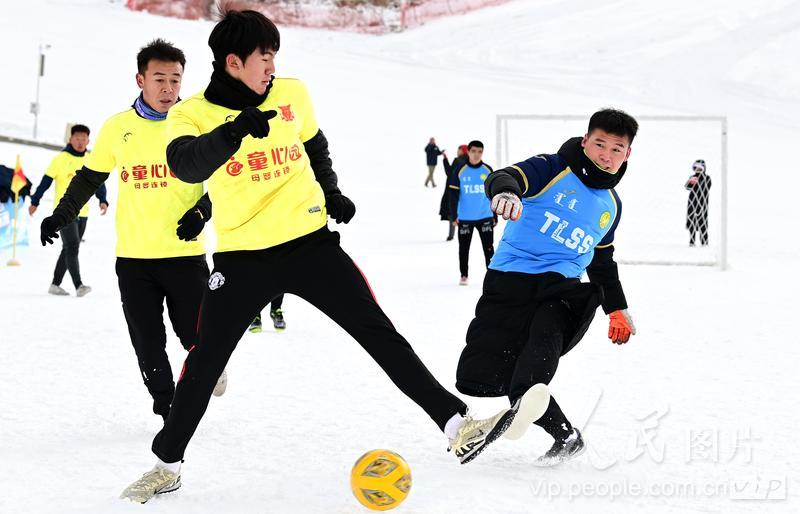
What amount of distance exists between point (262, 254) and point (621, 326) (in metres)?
1.75

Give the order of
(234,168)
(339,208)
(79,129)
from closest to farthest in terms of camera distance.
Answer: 1. (234,168)
2. (339,208)
3. (79,129)

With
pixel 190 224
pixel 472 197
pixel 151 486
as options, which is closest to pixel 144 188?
pixel 190 224

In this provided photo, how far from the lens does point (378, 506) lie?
346 cm

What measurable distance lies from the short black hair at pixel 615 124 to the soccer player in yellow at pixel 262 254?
4.36ft

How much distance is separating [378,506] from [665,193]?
859 inches

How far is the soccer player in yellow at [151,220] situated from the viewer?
4.61 m

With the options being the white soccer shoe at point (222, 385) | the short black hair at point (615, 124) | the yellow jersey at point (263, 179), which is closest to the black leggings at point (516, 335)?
the short black hair at point (615, 124)

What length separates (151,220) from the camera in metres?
4.62

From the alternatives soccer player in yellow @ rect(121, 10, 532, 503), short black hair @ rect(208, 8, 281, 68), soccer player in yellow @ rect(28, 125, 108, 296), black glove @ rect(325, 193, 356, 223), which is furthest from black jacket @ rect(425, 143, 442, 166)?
short black hair @ rect(208, 8, 281, 68)

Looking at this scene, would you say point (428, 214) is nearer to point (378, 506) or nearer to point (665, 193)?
point (665, 193)

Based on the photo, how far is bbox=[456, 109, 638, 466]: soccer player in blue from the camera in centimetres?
414

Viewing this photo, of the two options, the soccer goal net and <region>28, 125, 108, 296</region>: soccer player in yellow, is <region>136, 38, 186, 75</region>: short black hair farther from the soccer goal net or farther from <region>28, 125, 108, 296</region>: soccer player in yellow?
the soccer goal net

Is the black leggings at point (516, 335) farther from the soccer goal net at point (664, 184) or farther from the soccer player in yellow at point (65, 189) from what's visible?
the soccer goal net at point (664, 184)

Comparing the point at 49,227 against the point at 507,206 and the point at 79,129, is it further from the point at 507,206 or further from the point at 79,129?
the point at 79,129
